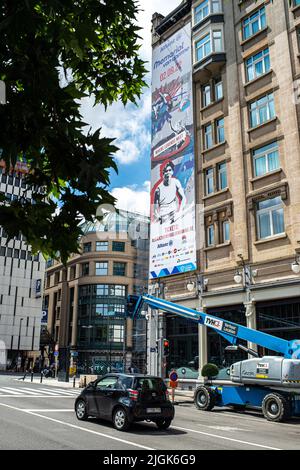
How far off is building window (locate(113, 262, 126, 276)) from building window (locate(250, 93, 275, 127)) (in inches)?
2320

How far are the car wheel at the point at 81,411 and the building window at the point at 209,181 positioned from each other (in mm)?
16800

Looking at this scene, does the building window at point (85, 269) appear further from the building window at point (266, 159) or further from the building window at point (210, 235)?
the building window at point (266, 159)

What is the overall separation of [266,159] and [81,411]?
658 inches

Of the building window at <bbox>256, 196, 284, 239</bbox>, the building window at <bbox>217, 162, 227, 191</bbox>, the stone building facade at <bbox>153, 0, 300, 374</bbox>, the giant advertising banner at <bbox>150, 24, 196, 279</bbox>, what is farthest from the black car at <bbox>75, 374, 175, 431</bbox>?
the building window at <bbox>217, 162, 227, 191</bbox>

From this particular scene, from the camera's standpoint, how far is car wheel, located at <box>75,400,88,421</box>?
1336 centimetres

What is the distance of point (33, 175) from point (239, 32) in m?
26.5

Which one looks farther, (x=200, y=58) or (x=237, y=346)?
(x=200, y=58)

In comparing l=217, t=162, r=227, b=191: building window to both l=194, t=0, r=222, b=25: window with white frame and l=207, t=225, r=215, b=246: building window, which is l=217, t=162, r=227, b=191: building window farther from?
l=194, t=0, r=222, b=25: window with white frame

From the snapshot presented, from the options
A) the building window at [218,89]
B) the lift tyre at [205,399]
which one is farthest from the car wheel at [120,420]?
the building window at [218,89]

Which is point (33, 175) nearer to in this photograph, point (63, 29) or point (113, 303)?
point (63, 29)

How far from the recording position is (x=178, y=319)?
91.6 ft

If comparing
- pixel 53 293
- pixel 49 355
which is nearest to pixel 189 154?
pixel 49 355

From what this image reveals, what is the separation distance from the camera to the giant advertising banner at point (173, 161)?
27.7 meters

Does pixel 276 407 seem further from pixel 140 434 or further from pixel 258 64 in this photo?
pixel 258 64
